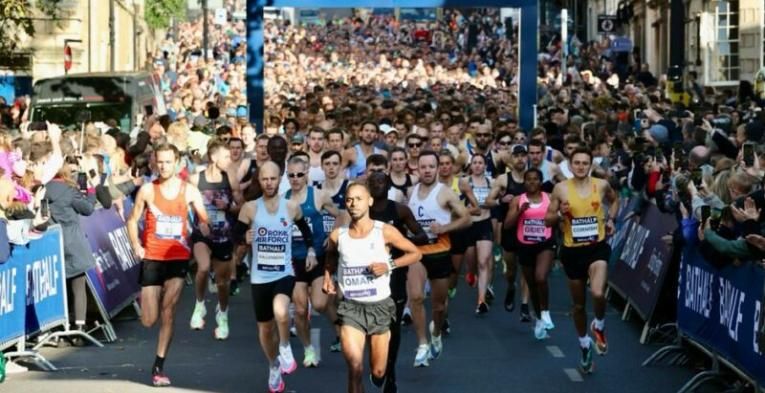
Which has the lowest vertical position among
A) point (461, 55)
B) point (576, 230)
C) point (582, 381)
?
point (582, 381)

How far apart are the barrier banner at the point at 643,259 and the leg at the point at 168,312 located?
4.23 meters

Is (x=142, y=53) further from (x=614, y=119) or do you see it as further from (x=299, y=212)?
(x=299, y=212)

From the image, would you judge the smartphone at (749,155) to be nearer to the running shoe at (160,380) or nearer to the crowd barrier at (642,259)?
the crowd barrier at (642,259)

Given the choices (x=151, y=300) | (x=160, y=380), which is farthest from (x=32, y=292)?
(x=160, y=380)

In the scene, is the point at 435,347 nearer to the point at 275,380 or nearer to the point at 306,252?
the point at 306,252

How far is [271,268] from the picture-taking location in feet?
42.1

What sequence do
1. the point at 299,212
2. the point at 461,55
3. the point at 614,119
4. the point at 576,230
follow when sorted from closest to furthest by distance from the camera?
the point at 299,212 < the point at 576,230 < the point at 614,119 < the point at 461,55

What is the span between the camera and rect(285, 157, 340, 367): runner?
13641 mm

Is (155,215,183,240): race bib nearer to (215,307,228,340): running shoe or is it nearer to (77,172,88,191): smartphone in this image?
(215,307,228,340): running shoe

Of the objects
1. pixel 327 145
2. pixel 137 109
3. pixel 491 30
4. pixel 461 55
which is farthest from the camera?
pixel 491 30

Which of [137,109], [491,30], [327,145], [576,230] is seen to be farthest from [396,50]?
[576,230]

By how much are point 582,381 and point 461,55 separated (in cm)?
4872

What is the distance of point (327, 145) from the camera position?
1873 cm

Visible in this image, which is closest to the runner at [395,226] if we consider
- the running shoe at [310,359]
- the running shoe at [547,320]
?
the running shoe at [310,359]
